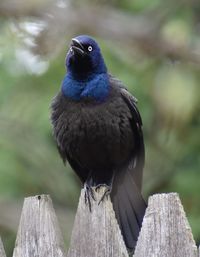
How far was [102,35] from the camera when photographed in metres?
2.40

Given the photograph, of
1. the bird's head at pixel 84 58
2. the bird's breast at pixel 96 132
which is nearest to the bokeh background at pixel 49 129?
the bird's head at pixel 84 58

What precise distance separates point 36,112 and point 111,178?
0.79 m

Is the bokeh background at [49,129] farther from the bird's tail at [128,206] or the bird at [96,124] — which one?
the bird's tail at [128,206]

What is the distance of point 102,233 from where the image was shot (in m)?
2.54

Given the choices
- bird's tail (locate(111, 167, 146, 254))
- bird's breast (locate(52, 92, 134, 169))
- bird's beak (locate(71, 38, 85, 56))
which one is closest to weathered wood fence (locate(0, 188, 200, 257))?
bird's tail (locate(111, 167, 146, 254))

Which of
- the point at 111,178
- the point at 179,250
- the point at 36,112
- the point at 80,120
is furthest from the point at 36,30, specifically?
the point at 36,112

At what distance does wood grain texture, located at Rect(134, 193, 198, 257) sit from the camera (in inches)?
96.5

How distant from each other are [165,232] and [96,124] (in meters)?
1.70

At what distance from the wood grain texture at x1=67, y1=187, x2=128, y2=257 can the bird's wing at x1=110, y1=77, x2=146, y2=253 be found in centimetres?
60

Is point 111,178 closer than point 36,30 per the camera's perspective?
No

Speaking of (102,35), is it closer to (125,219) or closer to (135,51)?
(135,51)

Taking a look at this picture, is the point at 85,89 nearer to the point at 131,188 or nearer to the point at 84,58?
the point at 84,58

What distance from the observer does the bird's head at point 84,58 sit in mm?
4262

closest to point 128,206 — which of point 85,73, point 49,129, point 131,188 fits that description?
point 131,188
